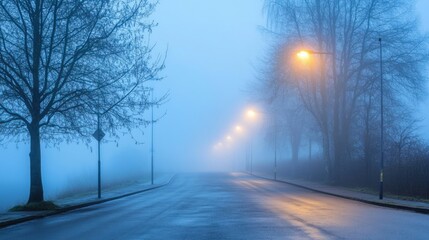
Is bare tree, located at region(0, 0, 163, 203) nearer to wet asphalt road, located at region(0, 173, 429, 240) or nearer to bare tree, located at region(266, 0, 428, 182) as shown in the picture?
wet asphalt road, located at region(0, 173, 429, 240)

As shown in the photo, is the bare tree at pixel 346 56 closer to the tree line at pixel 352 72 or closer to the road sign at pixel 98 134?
the tree line at pixel 352 72

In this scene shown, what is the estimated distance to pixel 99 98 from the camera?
24.6 metres

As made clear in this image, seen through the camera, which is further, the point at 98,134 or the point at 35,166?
the point at 98,134

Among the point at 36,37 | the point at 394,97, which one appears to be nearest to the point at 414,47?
the point at 394,97

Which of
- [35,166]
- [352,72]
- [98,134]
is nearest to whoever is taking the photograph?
[35,166]

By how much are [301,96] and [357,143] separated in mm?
7640

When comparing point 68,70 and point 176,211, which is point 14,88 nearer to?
point 68,70

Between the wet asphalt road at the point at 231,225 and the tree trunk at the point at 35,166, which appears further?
the tree trunk at the point at 35,166

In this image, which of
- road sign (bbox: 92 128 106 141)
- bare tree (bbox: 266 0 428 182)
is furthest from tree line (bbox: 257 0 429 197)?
road sign (bbox: 92 128 106 141)

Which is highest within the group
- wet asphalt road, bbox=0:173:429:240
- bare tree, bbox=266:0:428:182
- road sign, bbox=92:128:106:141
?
bare tree, bbox=266:0:428:182

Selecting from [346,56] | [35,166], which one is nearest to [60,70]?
[35,166]

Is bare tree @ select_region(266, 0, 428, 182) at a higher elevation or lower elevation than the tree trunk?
higher

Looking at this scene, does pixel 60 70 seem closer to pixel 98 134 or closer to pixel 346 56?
pixel 98 134

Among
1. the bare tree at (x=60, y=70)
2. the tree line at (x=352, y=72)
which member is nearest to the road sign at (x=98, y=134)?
the bare tree at (x=60, y=70)
